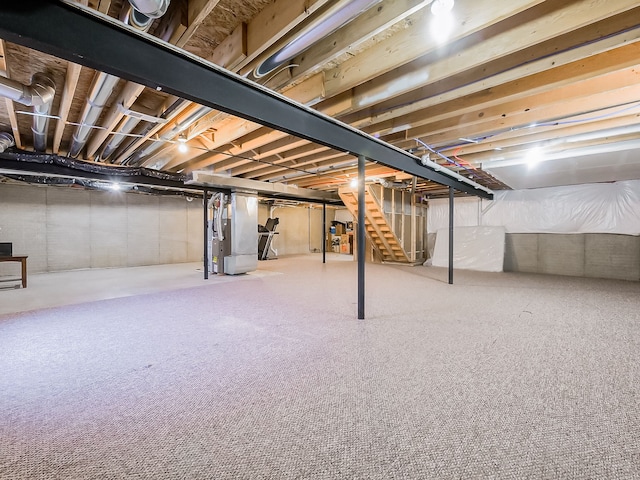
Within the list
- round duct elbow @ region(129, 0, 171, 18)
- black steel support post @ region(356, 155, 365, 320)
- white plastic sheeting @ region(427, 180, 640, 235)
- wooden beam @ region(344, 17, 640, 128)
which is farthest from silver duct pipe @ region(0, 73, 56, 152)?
white plastic sheeting @ region(427, 180, 640, 235)

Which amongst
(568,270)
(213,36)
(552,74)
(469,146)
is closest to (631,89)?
(552,74)

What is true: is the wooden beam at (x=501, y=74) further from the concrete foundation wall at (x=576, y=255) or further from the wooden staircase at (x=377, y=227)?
the concrete foundation wall at (x=576, y=255)

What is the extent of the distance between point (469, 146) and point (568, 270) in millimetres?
4240

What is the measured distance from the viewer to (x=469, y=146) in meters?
3.80

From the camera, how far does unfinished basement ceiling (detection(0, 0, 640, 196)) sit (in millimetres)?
1586

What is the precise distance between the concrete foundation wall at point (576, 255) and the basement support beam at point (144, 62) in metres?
6.23

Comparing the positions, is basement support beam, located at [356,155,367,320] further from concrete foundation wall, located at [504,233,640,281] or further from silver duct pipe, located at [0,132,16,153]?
concrete foundation wall, located at [504,233,640,281]

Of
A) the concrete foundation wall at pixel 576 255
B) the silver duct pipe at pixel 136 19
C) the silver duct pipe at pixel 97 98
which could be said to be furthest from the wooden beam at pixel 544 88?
the concrete foundation wall at pixel 576 255

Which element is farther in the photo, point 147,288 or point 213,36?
point 147,288

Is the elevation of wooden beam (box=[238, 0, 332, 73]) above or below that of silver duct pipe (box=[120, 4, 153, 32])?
above

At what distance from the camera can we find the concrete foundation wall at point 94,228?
5.75 meters

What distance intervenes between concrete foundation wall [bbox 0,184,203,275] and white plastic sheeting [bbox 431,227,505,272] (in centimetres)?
685

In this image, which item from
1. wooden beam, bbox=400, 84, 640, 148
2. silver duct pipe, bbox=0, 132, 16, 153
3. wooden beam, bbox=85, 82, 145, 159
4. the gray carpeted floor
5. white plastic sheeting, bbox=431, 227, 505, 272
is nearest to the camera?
the gray carpeted floor

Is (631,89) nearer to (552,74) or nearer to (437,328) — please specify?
(552,74)
